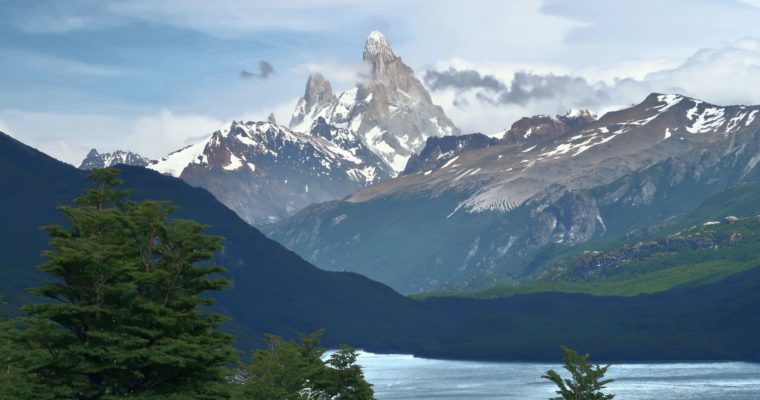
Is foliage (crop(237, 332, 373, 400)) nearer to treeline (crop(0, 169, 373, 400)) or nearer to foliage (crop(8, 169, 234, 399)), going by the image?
treeline (crop(0, 169, 373, 400))

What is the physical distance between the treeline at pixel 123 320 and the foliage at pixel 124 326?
0.05 m

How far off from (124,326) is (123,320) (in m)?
1.18

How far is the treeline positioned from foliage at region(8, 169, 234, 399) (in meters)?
0.05

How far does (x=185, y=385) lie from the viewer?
2844 inches

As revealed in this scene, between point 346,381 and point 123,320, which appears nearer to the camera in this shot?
point 123,320

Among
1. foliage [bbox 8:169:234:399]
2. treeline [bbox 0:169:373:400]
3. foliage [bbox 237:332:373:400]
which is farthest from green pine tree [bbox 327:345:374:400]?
foliage [bbox 8:169:234:399]

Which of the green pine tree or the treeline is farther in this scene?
the green pine tree

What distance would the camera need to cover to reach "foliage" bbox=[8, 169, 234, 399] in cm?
6900

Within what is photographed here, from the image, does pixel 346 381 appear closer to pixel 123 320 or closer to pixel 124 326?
pixel 123 320

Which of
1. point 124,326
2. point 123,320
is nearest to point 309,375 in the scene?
point 123,320

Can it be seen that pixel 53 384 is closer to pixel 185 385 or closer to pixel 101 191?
pixel 185 385

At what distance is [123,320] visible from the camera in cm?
7044

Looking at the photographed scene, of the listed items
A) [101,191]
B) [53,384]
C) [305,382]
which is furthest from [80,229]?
[305,382]

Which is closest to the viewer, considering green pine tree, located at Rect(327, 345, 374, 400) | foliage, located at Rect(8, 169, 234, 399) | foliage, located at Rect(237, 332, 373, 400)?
foliage, located at Rect(8, 169, 234, 399)
